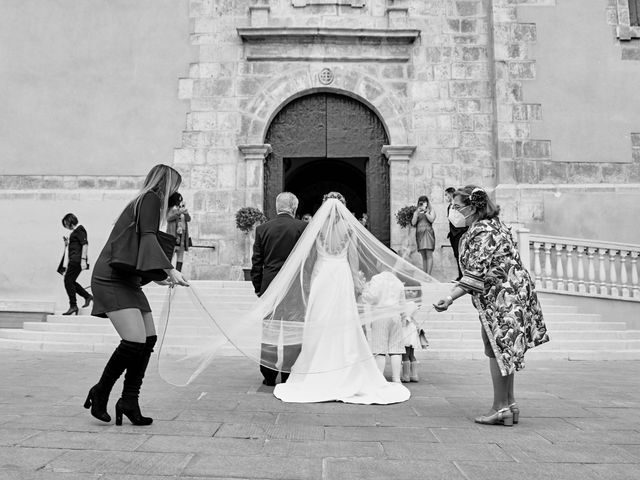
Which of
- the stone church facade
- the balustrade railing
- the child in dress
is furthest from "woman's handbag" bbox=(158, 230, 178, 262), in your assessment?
the stone church facade

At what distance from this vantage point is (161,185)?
13.9ft

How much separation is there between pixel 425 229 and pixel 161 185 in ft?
27.0

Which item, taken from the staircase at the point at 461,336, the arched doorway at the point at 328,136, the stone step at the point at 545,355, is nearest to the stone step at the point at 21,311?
the staircase at the point at 461,336

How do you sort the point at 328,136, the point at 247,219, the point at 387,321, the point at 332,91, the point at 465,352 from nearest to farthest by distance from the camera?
1. the point at 387,321
2. the point at 465,352
3. the point at 247,219
4. the point at 332,91
5. the point at 328,136

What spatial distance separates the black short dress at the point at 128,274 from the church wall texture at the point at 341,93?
28.6 ft

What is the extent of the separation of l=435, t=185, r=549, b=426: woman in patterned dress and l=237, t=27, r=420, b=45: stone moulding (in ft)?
32.9

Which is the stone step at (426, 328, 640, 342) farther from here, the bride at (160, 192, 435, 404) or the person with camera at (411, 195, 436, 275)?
the bride at (160, 192, 435, 404)

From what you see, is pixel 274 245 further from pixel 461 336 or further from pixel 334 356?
pixel 461 336

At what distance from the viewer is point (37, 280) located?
12.8 meters

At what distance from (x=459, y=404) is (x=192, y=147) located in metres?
9.80

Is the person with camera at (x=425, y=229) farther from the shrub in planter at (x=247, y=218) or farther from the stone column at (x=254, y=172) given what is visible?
the stone column at (x=254, y=172)

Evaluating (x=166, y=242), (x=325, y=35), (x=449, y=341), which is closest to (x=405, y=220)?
(x=449, y=341)

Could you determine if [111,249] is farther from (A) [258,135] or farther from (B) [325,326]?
(A) [258,135]

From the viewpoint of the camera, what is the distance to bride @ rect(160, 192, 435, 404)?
16.8 feet
